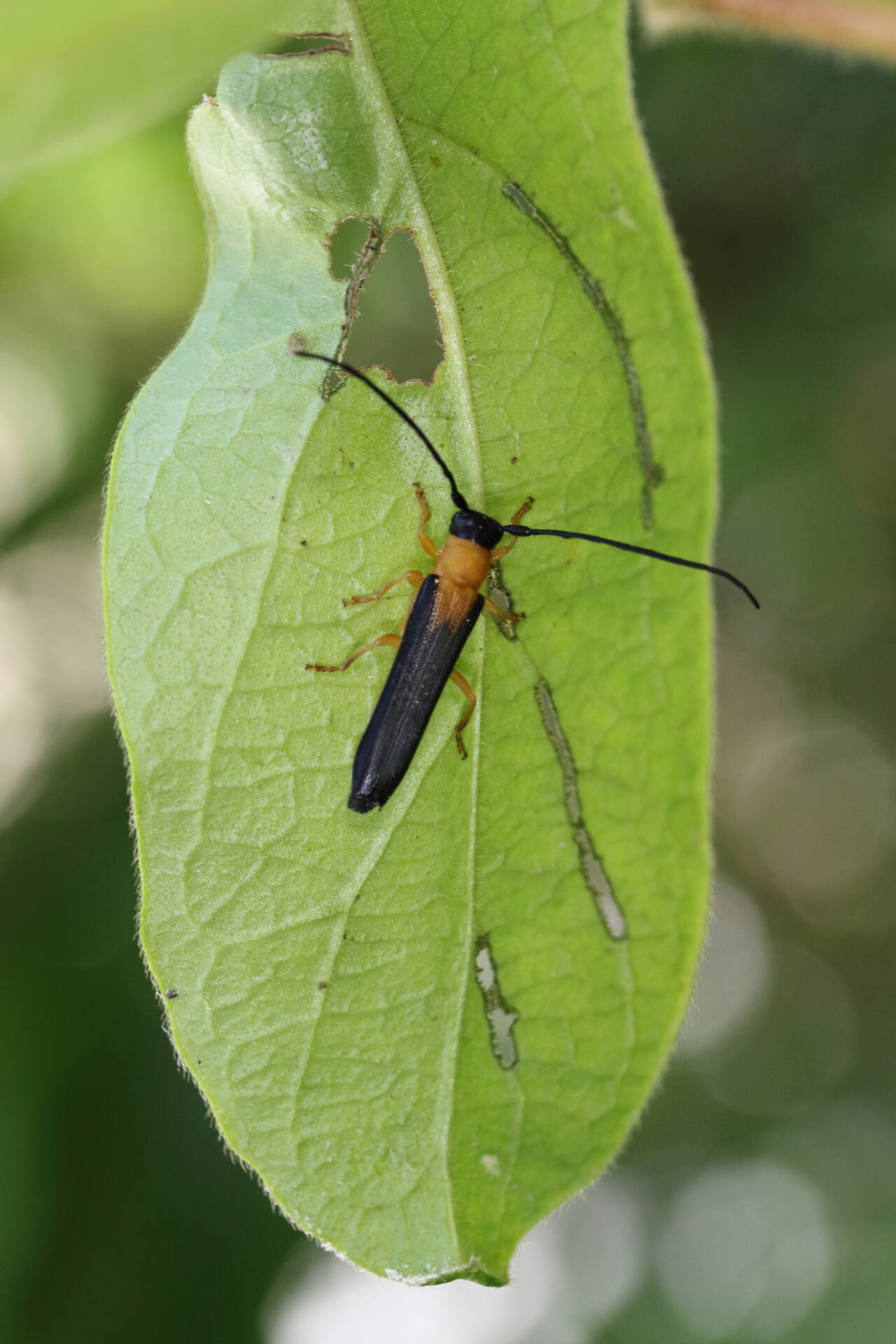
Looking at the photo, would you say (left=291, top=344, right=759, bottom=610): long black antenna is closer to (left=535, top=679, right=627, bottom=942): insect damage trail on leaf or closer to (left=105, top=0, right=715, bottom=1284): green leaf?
(left=105, top=0, right=715, bottom=1284): green leaf

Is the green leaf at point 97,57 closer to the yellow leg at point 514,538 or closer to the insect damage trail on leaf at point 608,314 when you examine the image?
the insect damage trail on leaf at point 608,314

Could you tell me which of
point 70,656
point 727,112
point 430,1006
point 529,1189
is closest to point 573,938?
point 430,1006

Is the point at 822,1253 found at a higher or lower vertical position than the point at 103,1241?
lower

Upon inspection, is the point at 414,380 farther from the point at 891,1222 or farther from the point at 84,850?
the point at 891,1222

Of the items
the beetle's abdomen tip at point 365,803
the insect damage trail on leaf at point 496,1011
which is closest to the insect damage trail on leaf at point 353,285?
the beetle's abdomen tip at point 365,803

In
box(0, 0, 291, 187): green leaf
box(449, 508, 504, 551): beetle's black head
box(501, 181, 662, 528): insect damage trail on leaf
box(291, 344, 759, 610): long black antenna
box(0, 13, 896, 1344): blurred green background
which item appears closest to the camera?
box(0, 0, 291, 187): green leaf

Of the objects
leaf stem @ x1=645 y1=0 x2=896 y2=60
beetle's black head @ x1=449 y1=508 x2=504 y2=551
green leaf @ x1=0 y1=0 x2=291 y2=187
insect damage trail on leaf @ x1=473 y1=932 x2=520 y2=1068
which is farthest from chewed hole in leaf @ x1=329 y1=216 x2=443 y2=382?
green leaf @ x1=0 y1=0 x2=291 y2=187

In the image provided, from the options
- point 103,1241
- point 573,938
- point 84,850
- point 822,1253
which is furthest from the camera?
point 822,1253
